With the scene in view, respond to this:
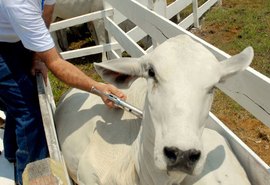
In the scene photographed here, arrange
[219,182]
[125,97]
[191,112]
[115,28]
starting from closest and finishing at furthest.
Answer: [191,112] → [219,182] → [125,97] → [115,28]

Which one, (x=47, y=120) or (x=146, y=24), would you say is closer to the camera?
(x=47, y=120)

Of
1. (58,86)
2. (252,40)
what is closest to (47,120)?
(58,86)

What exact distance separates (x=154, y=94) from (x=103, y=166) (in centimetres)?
82

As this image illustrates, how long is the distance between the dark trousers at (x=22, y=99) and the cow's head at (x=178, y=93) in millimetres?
923

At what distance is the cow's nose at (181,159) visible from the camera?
2013mm

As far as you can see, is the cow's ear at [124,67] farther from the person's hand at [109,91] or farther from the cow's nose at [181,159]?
the cow's nose at [181,159]

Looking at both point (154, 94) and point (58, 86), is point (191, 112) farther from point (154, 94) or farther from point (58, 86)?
point (58, 86)

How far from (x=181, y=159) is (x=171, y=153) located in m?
0.05

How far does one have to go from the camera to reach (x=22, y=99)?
3.29m

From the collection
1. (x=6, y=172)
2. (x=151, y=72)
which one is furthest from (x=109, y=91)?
(x=6, y=172)

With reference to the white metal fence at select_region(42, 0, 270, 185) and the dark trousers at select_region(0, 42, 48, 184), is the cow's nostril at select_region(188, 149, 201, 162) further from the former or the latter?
the dark trousers at select_region(0, 42, 48, 184)

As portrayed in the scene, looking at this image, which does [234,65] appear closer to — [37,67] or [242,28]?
[37,67]

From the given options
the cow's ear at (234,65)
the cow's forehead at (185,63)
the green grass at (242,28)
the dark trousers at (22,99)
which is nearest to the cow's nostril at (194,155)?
the cow's forehead at (185,63)

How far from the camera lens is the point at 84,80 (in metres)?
3.00
